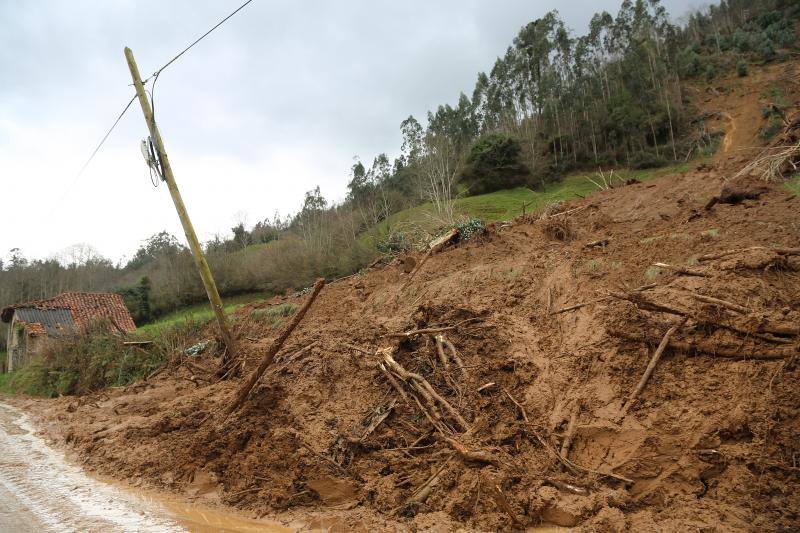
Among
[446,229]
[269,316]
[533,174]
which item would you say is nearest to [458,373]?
[446,229]

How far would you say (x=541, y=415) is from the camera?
17.1ft

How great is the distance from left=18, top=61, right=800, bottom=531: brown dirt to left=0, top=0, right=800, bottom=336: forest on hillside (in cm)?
1972

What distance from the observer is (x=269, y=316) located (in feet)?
49.8

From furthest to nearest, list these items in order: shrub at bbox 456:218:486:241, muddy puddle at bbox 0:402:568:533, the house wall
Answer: the house wall < shrub at bbox 456:218:486:241 < muddy puddle at bbox 0:402:568:533

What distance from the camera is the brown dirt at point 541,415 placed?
Answer: 3992mm

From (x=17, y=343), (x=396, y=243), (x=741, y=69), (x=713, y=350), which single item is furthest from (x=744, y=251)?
(x=741, y=69)

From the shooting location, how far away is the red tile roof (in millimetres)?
27812

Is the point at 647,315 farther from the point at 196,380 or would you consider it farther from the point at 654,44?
the point at 654,44

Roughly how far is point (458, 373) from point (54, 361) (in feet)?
54.0

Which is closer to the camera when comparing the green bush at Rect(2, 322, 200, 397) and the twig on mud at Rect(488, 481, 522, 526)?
the twig on mud at Rect(488, 481, 522, 526)

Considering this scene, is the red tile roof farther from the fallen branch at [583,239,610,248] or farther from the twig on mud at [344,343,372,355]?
the fallen branch at [583,239,610,248]

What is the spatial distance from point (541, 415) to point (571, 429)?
1.46 feet

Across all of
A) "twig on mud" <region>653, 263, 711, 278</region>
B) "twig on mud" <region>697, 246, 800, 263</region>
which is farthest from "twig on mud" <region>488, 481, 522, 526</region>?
"twig on mud" <region>697, 246, 800, 263</region>

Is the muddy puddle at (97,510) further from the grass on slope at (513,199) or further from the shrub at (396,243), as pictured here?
the grass on slope at (513,199)
